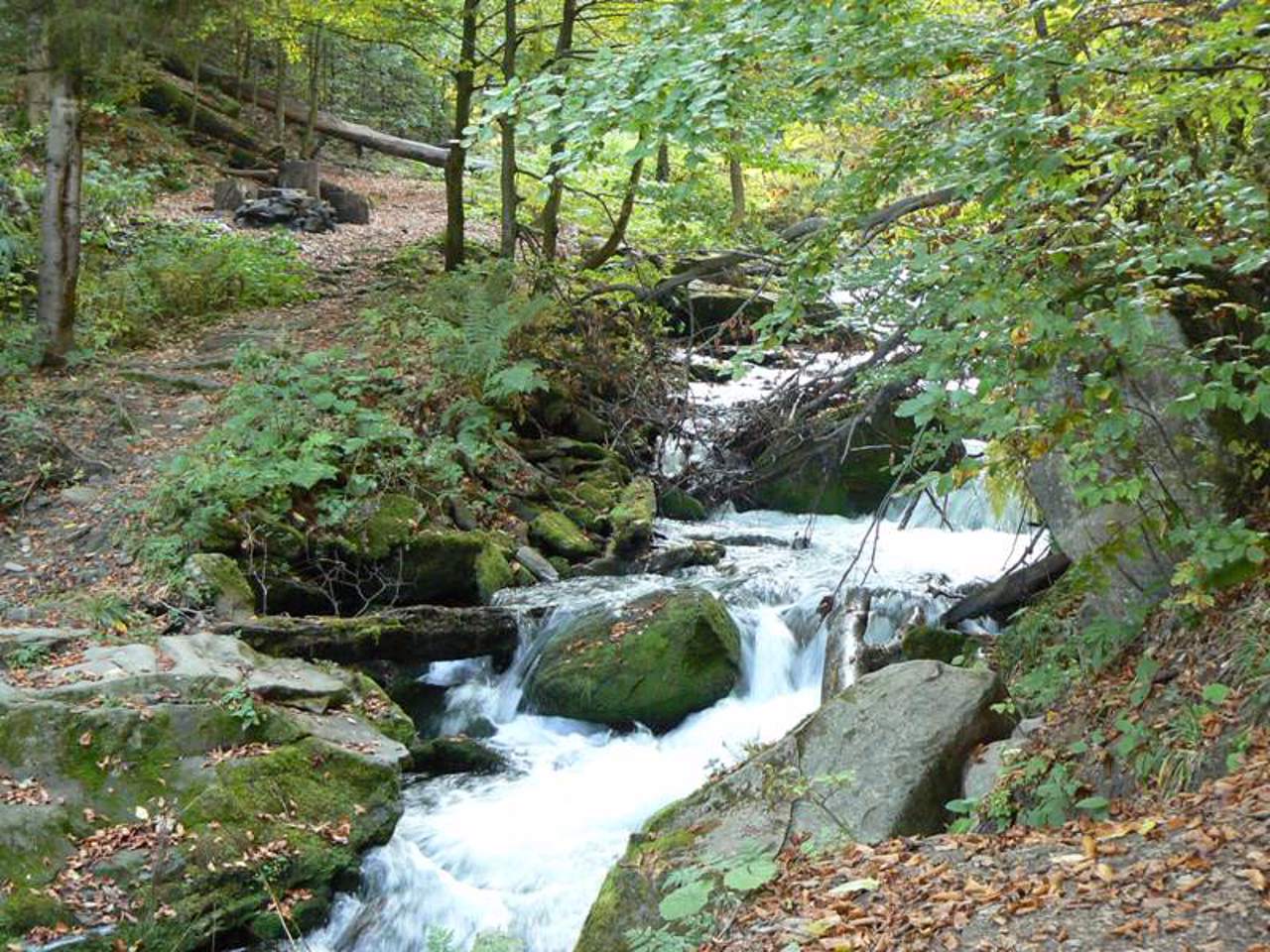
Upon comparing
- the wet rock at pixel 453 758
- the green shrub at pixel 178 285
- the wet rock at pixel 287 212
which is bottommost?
the wet rock at pixel 453 758

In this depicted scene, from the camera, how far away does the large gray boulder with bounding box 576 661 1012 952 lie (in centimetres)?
514

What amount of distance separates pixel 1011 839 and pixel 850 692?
165 centimetres

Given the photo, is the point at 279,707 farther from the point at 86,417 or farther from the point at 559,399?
the point at 559,399

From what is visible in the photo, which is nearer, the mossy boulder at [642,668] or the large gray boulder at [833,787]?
the large gray boulder at [833,787]

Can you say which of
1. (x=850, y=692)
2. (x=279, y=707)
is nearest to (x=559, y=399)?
(x=279, y=707)

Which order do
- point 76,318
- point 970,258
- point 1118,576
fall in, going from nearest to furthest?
point 970,258 < point 1118,576 < point 76,318

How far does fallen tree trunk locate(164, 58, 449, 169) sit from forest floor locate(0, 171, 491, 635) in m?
4.37

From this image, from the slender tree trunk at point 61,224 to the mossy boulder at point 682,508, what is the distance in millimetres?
6858

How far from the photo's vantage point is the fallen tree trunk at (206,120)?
22.7 metres

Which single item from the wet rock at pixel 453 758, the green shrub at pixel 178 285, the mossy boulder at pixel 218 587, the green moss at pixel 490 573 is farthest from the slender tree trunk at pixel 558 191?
the wet rock at pixel 453 758

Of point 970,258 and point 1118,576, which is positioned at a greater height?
point 970,258

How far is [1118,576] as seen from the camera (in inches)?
242

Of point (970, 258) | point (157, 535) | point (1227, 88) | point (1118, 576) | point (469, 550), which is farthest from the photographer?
point (469, 550)

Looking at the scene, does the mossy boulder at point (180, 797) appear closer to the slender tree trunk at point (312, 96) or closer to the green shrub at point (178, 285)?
the green shrub at point (178, 285)
